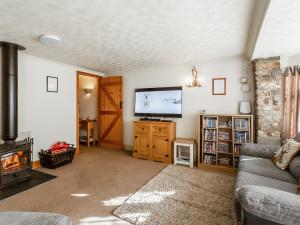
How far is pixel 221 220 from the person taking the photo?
1.79m

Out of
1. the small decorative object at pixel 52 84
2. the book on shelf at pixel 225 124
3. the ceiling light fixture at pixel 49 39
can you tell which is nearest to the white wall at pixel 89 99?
the small decorative object at pixel 52 84

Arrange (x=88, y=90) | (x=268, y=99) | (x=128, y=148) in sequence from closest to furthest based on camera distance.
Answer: (x=268, y=99), (x=128, y=148), (x=88, y=90)

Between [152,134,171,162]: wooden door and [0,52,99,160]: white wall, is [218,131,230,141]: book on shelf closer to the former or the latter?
[152,134,171,162]: wooden door

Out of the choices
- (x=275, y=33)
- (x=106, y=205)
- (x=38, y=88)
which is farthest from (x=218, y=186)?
(x=38, y=88)

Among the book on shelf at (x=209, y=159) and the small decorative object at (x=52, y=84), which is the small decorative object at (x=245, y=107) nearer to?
the book on shelf at (x=209, y=159)

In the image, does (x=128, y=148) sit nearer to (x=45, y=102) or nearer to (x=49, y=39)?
(x=45, y=102)

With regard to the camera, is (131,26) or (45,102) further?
(45,102)

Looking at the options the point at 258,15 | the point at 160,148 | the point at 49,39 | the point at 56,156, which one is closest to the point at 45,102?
the point at 56,156

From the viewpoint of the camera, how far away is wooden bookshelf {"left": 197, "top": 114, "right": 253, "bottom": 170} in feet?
10.3

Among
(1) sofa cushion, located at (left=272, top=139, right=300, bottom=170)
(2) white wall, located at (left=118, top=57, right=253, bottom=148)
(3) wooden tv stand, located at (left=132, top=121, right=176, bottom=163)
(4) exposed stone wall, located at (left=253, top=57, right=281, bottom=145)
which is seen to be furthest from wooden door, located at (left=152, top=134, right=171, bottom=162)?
(1) sofa cushion, located at (left=272, top=139, right=300, bottom=170)

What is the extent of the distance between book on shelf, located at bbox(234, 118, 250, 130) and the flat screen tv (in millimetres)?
1178

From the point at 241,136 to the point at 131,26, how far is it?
8.96 feet

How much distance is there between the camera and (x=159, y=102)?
4.07m

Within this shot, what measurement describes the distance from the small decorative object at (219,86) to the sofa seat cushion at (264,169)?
157cm
